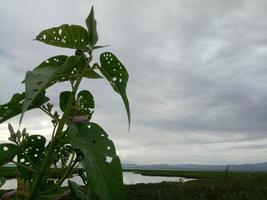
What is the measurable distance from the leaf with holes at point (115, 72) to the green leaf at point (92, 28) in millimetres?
76

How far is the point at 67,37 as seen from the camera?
1.38m

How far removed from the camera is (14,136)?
1.42 metres

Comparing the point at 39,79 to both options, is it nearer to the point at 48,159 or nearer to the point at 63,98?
the point at 48,159

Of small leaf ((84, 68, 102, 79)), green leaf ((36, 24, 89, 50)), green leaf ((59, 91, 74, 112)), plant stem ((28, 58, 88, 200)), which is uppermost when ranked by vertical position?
green leaf ((36, 24, 89, 50))

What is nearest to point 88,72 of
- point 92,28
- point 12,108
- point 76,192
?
point 92,28

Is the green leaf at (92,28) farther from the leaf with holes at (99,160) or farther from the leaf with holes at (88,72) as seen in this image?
the leaf with holes at (99,160)

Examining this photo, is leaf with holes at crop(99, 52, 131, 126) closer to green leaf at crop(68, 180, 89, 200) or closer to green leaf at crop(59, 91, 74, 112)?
green leaf at crop(59, 91, 74, 112)

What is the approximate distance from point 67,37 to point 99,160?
0.48m

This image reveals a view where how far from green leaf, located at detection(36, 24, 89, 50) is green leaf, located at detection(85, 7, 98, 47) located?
2 centimetres

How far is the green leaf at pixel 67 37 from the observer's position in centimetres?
136

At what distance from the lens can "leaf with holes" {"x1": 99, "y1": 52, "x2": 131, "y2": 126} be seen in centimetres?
137

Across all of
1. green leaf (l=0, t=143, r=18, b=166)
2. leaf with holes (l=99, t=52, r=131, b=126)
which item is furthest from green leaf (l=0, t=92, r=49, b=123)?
leaf with holes (l=99, t=52, r=131, b=126)

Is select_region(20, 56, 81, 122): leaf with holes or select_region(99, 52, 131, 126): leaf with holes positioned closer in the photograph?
select_region(20, 56, 81, 122): leaf with holes

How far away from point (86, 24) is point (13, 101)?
372 mm
